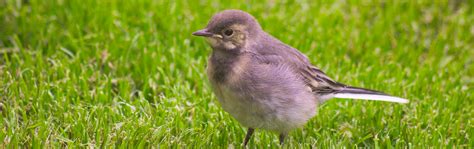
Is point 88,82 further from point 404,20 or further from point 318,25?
point 404,20

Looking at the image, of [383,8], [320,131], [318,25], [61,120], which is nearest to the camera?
[61,120]

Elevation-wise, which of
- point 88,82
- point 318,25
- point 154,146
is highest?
point 318,25

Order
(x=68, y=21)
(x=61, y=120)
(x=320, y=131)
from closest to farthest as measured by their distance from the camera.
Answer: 1. (x=61, y=120)
2. (x=320, y=131)
3. (x=68, y=21)

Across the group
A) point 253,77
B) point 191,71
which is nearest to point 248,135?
point 253,77

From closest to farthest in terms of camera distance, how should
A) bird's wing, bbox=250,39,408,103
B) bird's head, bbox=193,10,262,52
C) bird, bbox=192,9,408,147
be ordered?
bird, bbox=192,9,408,147 → bird's head, bbox=193,10,262,52 → bird's wing, bbox=250,39,408,103

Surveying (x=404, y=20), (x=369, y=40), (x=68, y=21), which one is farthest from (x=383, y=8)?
(x=68, y=21)

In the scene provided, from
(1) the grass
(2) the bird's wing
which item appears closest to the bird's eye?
(2) the bird's wing

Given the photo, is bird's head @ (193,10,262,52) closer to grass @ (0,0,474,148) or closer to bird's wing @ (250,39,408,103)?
bird's wing @ (250,39,408,103)
